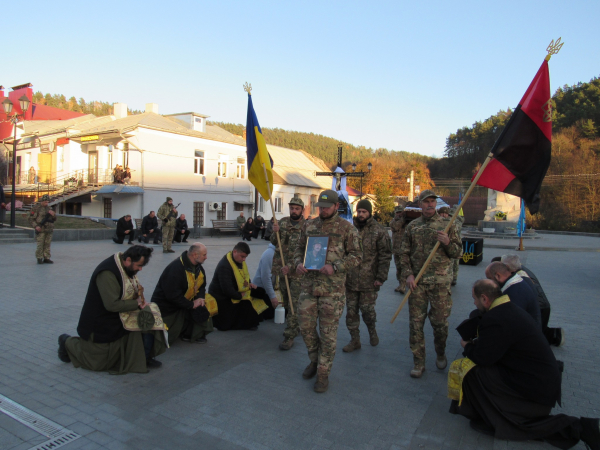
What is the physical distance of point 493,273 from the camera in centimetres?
462

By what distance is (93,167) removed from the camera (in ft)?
96.9

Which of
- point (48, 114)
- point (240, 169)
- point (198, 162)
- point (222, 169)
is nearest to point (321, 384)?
point (198, 162)

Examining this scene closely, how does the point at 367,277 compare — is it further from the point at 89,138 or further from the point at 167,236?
the point at 89,138

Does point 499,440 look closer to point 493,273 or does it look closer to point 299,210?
point 493,273

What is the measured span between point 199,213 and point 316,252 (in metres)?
27.9

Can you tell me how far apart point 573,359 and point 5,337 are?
7279mm

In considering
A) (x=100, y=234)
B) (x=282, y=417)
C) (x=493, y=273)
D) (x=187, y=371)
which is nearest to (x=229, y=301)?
(x=187, y=371)

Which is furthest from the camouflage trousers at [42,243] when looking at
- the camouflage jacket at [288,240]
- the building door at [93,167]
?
the building door at [93,167]

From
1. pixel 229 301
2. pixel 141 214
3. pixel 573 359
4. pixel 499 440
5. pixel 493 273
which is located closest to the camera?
pixel 499 440

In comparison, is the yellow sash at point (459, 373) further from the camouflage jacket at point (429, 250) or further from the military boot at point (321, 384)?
the military boot at point (321, 384)

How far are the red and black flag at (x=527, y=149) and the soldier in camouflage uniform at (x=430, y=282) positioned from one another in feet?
2.29

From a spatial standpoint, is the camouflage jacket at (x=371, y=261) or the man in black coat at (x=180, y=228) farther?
the man in black coat at (x=180, y=228)

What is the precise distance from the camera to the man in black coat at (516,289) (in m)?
4.48

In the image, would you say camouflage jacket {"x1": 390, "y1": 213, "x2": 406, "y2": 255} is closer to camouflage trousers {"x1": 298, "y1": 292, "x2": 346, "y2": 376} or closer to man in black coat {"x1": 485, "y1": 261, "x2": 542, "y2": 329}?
man in black coat {"x1": 485, "y1": 261, "x2": 542, "y2": 329}
